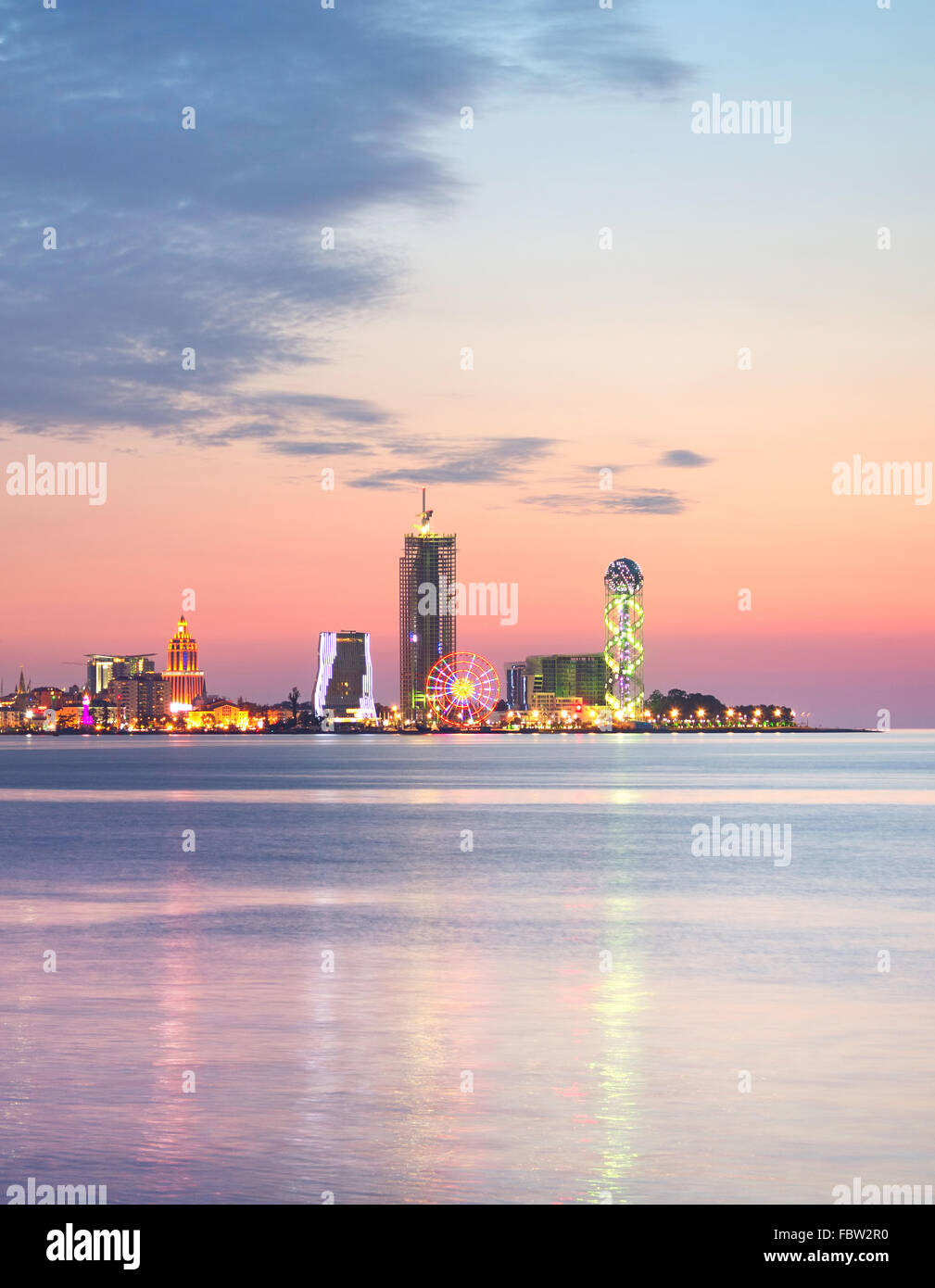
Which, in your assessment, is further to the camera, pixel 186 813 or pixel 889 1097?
pixel 186 813

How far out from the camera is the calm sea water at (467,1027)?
17.5 metres

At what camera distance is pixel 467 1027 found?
26.3 m

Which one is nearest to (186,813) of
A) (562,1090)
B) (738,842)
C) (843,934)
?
(738,842)

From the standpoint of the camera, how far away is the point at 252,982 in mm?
31109

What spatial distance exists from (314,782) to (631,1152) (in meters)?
140

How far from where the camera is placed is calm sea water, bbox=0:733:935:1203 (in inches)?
689

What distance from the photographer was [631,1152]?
17906 millimetres

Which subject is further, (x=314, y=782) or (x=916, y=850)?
(x=314, y=782)

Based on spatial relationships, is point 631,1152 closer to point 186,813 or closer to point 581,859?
point 581,859

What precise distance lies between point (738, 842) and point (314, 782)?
285 feet
